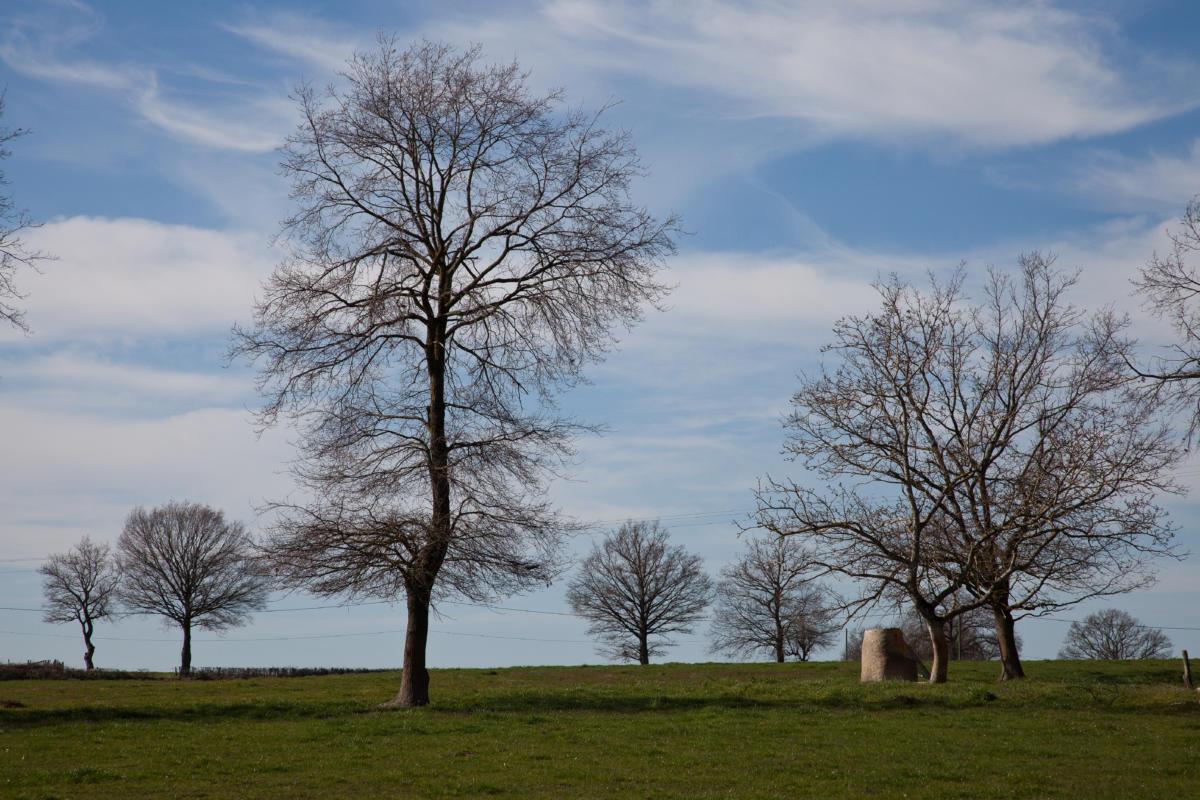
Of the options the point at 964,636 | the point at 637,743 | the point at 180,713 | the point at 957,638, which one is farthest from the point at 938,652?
the point at 964,636

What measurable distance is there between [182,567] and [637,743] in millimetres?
50164

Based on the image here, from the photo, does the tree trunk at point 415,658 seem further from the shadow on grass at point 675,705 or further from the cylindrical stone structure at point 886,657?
the cylindrical stone structure at point 886,657

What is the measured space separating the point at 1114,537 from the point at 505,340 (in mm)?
16379

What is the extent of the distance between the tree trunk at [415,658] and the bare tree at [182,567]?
40110 millimetres

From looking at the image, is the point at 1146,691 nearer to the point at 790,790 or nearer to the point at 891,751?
the point at 891,751

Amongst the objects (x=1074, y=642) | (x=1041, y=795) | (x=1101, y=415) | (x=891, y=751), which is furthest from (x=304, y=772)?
(x=1074, y=642)

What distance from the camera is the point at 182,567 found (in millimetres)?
60438

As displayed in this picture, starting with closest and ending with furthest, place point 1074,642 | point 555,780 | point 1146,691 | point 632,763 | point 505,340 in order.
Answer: point 555,780 → point 632,763 → point 1146,691 → point 505,340 → point 1074,642

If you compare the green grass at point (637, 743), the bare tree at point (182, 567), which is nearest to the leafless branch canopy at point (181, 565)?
the bare tree at point (182, 567)

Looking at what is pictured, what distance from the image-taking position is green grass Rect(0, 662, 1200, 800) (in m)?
13.8

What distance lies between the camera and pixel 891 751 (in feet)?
53.5

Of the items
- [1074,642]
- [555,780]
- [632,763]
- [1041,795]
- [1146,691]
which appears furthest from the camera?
[1074,642]

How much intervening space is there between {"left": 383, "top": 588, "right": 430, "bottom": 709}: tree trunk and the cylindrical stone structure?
446 inches

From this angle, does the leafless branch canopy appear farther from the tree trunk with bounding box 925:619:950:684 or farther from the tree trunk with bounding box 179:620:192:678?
the tree trunk with bounding box 925:619:950:684
